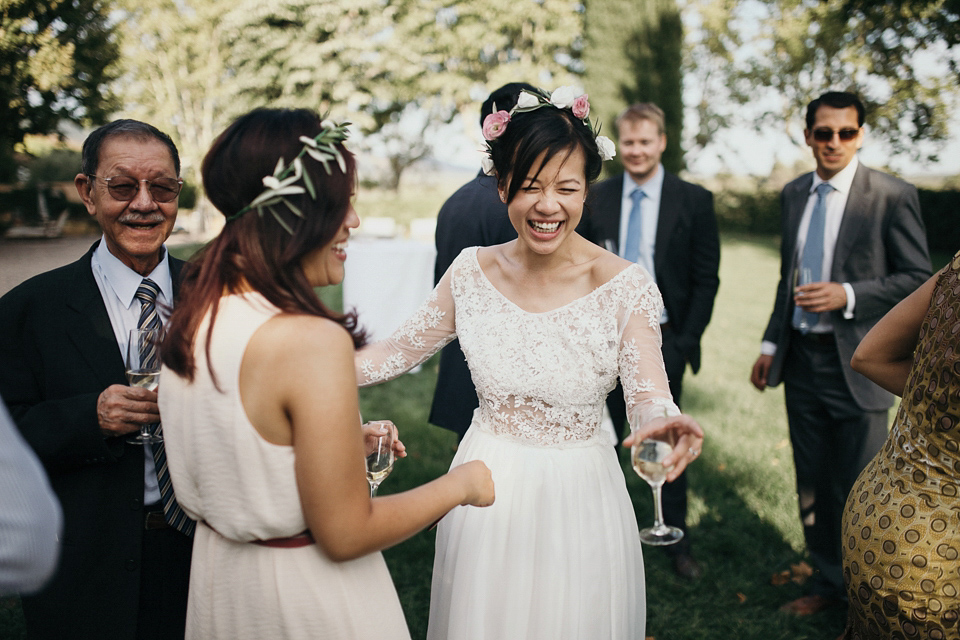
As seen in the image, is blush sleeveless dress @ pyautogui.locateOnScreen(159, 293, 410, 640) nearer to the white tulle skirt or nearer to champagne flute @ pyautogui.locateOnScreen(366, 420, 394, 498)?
champagne flute @ pyautogui.locateOnScreen(366, 420, 394, 498)

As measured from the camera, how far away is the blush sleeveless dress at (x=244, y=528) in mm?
1465

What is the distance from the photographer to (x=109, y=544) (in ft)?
7.14

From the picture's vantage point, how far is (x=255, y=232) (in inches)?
59.7

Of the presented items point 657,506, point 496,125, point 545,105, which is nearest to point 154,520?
point 657,506

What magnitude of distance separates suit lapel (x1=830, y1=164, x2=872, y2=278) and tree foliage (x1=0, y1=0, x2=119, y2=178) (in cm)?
→ 496

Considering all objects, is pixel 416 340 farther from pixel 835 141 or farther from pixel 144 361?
pixel 835 141

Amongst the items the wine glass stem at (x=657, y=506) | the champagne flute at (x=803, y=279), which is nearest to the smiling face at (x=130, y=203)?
the wine glass stem at (x=657, y=506)

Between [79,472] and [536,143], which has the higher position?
[536,143]

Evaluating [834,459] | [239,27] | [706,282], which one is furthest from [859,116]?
[239,27]

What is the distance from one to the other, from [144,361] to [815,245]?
3.57 meters

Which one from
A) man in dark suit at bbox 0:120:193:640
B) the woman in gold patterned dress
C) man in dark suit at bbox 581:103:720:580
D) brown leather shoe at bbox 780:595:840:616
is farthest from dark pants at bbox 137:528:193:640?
brown leather shoe at bbox 780:595:840:616

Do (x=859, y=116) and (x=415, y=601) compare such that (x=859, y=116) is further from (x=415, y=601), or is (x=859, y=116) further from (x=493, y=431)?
(x=415, y=601)

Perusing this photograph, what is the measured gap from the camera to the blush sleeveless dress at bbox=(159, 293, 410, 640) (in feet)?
4.81

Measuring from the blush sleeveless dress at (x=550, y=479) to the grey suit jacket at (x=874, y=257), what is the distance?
1969 millimetres
